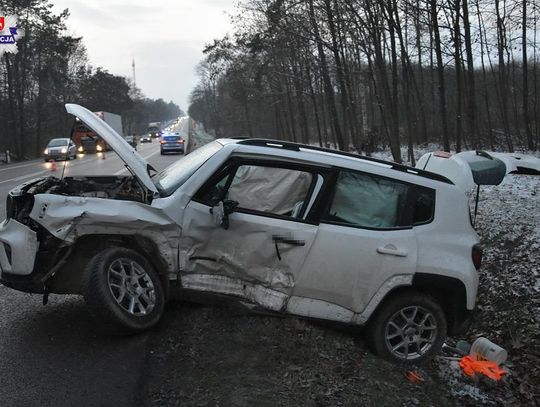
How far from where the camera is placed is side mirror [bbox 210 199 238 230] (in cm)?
417

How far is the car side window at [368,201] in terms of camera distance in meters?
4.25

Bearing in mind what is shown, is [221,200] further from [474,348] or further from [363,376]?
[474,348]

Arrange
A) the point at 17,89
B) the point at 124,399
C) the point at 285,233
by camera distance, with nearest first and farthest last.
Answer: the point at 124,399 < the point at 285,233 < the point at 17,89

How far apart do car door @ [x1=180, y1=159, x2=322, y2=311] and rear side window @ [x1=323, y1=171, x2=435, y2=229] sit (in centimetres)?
22

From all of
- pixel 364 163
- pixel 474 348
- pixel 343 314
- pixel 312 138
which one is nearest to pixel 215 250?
pixel 343 314

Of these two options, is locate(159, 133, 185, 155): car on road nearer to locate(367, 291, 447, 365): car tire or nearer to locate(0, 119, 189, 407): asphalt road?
locate(0, 119, 189, 407): asphalt road

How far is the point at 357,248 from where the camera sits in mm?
4145

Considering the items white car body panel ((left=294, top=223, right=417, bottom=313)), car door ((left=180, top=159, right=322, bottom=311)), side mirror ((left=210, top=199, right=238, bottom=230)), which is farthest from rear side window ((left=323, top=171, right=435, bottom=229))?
side mirror ((left=210, top=199, right=238, bottom=230))

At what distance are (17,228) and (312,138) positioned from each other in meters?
55.5

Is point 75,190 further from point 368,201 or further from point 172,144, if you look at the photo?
point 172,144

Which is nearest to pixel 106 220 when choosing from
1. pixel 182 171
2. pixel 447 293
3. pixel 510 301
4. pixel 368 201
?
pixel 182 171

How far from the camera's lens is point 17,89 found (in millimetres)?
46531

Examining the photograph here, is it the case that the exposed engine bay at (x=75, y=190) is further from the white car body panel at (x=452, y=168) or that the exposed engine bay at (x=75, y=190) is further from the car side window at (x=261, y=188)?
the white car body panel at (x=452, y=168)

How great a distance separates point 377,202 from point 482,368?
1.79 metres
